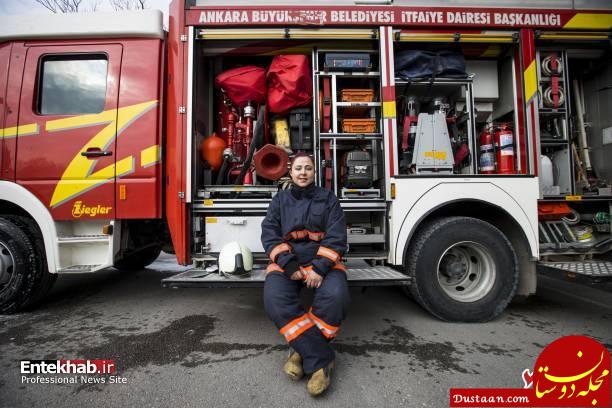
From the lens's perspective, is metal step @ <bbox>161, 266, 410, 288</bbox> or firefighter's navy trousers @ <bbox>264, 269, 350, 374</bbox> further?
metal step @ <bbox>161, 266, 410, 288</bbox>

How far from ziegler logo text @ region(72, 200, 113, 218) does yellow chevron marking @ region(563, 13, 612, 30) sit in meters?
4.95

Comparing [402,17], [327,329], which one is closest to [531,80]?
[402,17]

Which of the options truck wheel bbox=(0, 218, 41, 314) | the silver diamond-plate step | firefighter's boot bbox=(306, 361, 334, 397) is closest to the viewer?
firefighter's boot bbox=(306, 361, 334, 397)

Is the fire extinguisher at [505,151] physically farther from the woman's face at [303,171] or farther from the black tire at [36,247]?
the black tire at [36,247]

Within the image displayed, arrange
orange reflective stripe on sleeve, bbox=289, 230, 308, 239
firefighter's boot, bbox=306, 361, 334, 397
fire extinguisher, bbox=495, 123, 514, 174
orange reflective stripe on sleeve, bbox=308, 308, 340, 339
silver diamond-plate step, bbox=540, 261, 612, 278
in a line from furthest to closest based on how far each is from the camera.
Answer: fire extinguisher, bbox=495, 123, 514, 174
silver diamond-plate step, bbox=540, 261, 612, 278
orange reflective stripe on sleeve, bbox=289, 230, 308, 239
orange reflective stripe on sleeve, bbox=308, 308, 340, 339
firefighter's boot, bbox=306, 361, 334, 397

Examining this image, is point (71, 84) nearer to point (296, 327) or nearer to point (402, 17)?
point (296, 327)

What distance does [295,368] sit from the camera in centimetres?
166

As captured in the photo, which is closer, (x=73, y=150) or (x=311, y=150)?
(x=73, y=150)

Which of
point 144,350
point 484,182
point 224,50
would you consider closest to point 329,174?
point 484,182

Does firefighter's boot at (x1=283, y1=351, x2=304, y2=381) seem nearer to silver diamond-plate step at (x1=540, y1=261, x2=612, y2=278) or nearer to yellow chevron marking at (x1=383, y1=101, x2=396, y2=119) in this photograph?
yellow chevron marking at (x1=383, y1=101, x2=396, y2=119)

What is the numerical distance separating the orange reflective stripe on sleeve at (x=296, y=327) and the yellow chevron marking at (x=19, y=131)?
3.11 metres

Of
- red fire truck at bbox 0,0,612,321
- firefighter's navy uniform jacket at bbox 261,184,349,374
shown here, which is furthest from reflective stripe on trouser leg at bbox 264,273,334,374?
red fire truck at bbox 0,0,612,321

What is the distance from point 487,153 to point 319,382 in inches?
113

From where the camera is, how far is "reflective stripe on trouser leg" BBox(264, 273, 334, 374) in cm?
160
